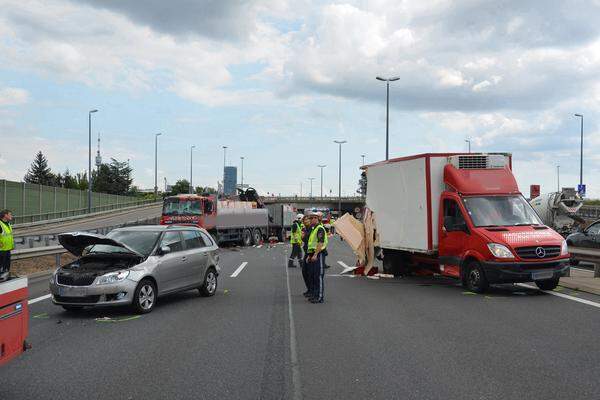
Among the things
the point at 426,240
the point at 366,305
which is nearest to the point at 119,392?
the point at 366,305

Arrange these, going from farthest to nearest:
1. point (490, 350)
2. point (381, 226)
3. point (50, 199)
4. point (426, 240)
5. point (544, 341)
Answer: point (50, 199) → point (381, 226) → point (426, 240) → point (544, 341) → point (490, 350)

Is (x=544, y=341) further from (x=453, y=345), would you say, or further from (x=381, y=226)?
(x=381, y=226)

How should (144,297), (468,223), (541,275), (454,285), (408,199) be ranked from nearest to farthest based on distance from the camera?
(144,297) < (541,275) < (468,223) < (454,285) < (408,199)

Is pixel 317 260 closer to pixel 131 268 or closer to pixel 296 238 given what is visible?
pixel 131 268

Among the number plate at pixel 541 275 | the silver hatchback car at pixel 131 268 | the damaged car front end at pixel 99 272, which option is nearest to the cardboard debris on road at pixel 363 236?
the number plate at pixel 541 275

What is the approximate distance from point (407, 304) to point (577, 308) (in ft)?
9.36

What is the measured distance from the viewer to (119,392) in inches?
213

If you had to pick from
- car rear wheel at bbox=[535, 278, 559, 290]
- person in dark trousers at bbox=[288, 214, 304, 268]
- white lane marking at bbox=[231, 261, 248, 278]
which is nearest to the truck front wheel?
car rear wheel at bbox=[535, 278, 559, 290]

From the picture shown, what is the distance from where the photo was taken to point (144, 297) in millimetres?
9883

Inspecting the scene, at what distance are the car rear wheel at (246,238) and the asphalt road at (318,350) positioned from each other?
23.2 meters

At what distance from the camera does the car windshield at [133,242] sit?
10359 mm

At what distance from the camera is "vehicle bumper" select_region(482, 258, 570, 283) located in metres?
11.8

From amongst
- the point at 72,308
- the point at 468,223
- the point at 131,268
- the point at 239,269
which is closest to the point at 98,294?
the point at 131,268

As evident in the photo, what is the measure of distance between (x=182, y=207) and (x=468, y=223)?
19.5 m
